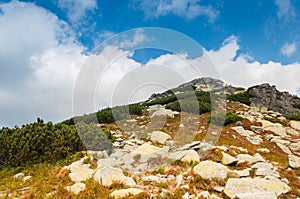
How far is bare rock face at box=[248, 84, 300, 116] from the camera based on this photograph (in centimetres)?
3559

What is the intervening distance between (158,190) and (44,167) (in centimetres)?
547

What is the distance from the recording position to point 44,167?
1189 cm

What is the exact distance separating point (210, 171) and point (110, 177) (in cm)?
309

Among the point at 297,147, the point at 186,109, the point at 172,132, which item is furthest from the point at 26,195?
the point at 186,109

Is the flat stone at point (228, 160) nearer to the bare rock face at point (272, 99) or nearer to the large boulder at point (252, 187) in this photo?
the large boulder at point (252, 187)

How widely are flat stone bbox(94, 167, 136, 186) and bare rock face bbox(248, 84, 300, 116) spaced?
28.9 metres

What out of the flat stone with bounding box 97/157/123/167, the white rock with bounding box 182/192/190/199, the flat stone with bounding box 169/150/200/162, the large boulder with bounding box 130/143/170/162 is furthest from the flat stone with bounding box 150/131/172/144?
the white rock with bounding box 182/192/190/199

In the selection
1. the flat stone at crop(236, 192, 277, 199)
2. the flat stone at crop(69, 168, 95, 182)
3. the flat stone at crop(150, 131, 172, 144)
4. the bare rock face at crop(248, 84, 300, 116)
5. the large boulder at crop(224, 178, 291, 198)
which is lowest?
the flat stone at crop(236, 192, 277, 199)

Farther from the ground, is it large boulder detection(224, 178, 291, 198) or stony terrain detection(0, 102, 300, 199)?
stony terrain detection(0, 102, 300, 199)

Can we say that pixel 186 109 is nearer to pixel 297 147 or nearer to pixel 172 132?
pixel 172 132

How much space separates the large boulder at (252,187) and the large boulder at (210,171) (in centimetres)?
80

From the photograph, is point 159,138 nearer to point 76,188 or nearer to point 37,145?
point 37,145

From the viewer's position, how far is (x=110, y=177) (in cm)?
934

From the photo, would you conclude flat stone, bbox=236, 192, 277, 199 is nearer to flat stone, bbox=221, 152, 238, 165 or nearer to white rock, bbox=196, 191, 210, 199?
white rock, bbox=196, 191, 210, 199
